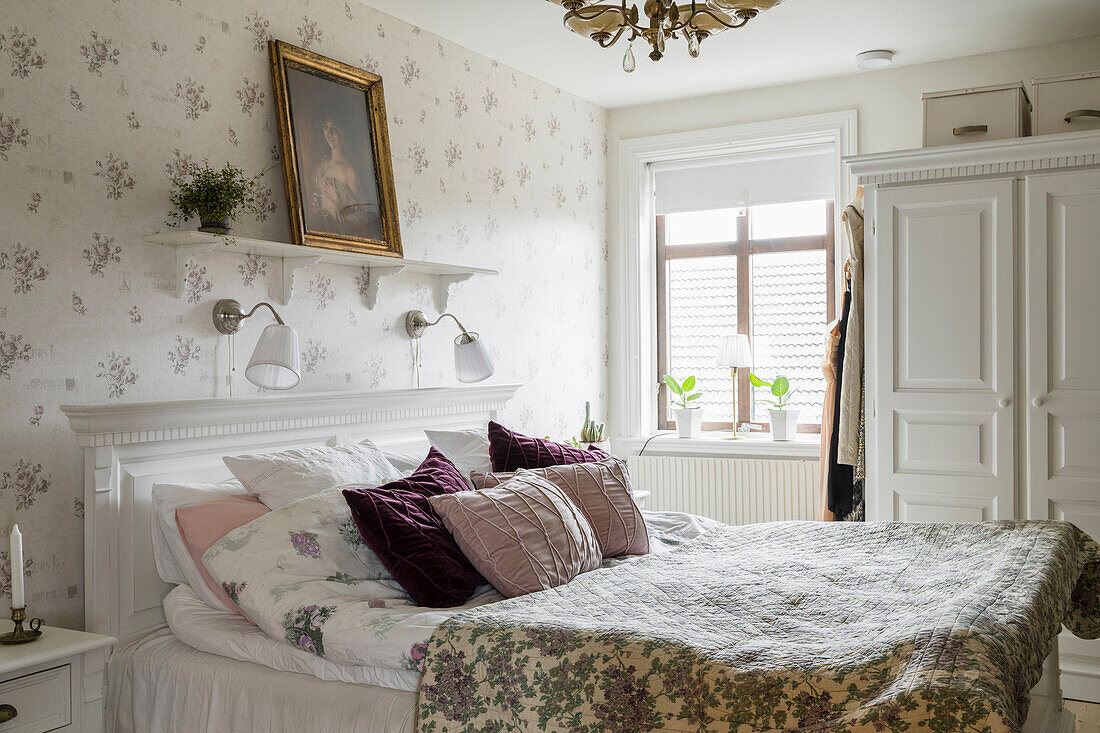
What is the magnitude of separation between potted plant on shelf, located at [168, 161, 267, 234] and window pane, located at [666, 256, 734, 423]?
2927 mm

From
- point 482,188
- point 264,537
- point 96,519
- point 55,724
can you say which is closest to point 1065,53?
point 482,188

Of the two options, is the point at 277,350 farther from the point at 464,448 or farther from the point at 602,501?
the point at 602,501

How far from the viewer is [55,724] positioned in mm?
2037

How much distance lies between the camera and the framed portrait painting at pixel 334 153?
309 cm

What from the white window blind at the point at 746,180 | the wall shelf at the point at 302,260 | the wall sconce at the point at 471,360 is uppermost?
the white window blind at the point at 746,180

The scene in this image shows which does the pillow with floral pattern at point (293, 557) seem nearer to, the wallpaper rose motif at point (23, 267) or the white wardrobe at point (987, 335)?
the wallpaper rose motif at point (23, 267)

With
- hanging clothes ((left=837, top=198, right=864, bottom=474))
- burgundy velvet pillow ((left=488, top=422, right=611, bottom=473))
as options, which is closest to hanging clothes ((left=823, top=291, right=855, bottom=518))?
hanging clothes ((left=837, top=198, right=864, bottom=474))

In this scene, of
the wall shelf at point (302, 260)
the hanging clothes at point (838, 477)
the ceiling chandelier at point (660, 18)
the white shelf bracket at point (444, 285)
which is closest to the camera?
the ceiling chandelier at point (660, 18)

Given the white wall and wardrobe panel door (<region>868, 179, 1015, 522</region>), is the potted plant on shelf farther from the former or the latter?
wardrobe panel door (<region>868, 179, 1015, 522</region>)

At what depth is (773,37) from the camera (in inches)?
156

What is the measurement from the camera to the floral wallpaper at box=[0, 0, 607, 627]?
236cm

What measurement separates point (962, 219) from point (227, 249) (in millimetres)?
2736

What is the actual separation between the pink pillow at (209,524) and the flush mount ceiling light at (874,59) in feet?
10.9

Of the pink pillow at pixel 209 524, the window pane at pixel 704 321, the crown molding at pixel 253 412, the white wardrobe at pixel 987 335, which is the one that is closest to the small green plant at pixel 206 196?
Result: the crown molding at pixel 253 412
